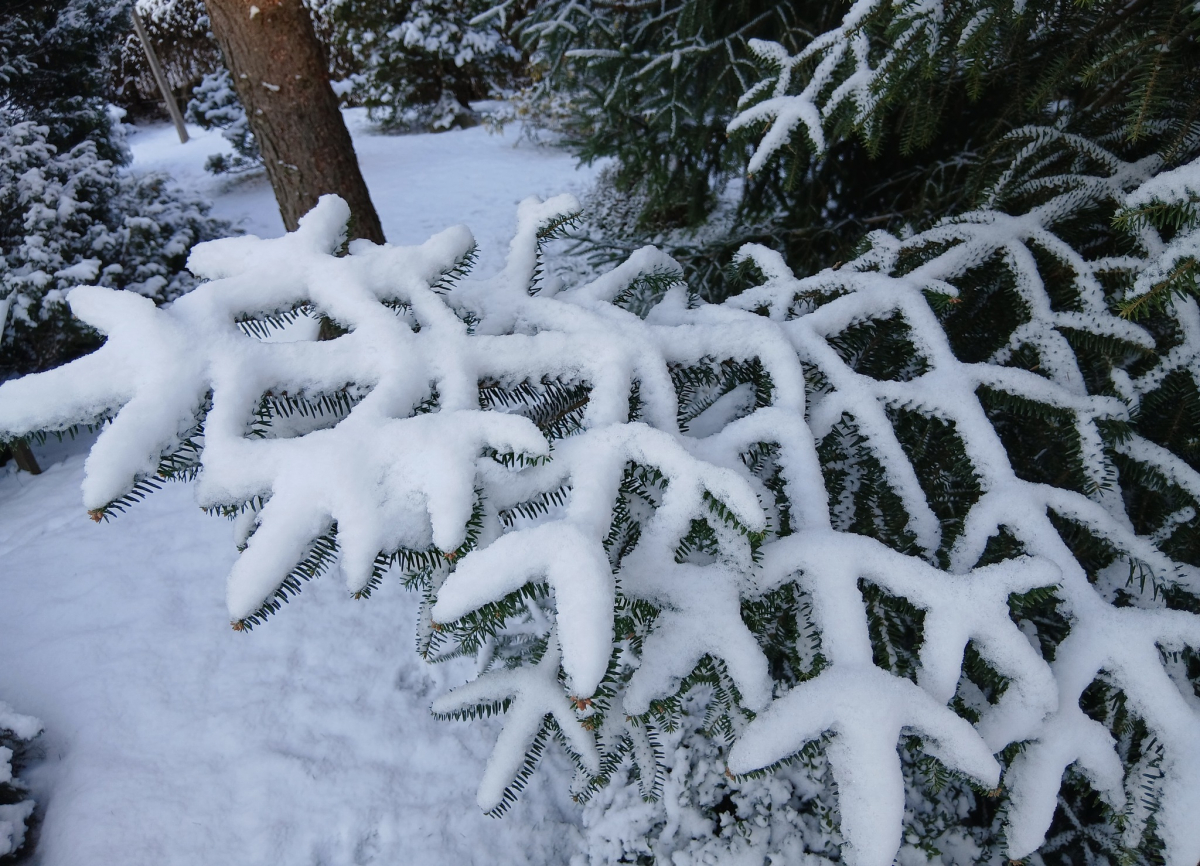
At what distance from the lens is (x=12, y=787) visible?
238cm

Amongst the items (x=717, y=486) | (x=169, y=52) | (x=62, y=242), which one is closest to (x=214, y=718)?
(x=717, y=486)

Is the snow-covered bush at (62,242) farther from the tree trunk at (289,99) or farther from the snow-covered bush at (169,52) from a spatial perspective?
the snow-covered bush at (169,52)

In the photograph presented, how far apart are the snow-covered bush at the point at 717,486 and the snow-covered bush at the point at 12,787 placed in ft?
6.96

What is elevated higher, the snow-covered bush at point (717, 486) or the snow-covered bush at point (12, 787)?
the snow-covered bush at point (717, 486)

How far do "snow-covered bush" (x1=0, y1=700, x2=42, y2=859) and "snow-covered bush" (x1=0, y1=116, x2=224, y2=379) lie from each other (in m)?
2.55

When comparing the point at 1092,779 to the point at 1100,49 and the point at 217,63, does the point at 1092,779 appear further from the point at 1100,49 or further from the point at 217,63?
the point at 217,63

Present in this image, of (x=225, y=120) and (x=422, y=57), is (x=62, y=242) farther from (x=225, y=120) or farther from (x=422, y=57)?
(x=422, y=57)

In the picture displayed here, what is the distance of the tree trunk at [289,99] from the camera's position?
302cm

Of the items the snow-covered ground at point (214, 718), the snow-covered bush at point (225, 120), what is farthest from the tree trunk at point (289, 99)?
the snow-covered bush at point (225, 120)

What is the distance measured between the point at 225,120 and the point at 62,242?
7375 millimetres

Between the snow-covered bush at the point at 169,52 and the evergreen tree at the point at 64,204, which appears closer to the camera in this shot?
the evergreen tree at the point at 64,204

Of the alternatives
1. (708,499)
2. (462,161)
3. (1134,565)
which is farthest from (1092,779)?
(462,161)

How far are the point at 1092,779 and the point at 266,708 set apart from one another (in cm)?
301

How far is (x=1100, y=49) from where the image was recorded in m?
1.55
